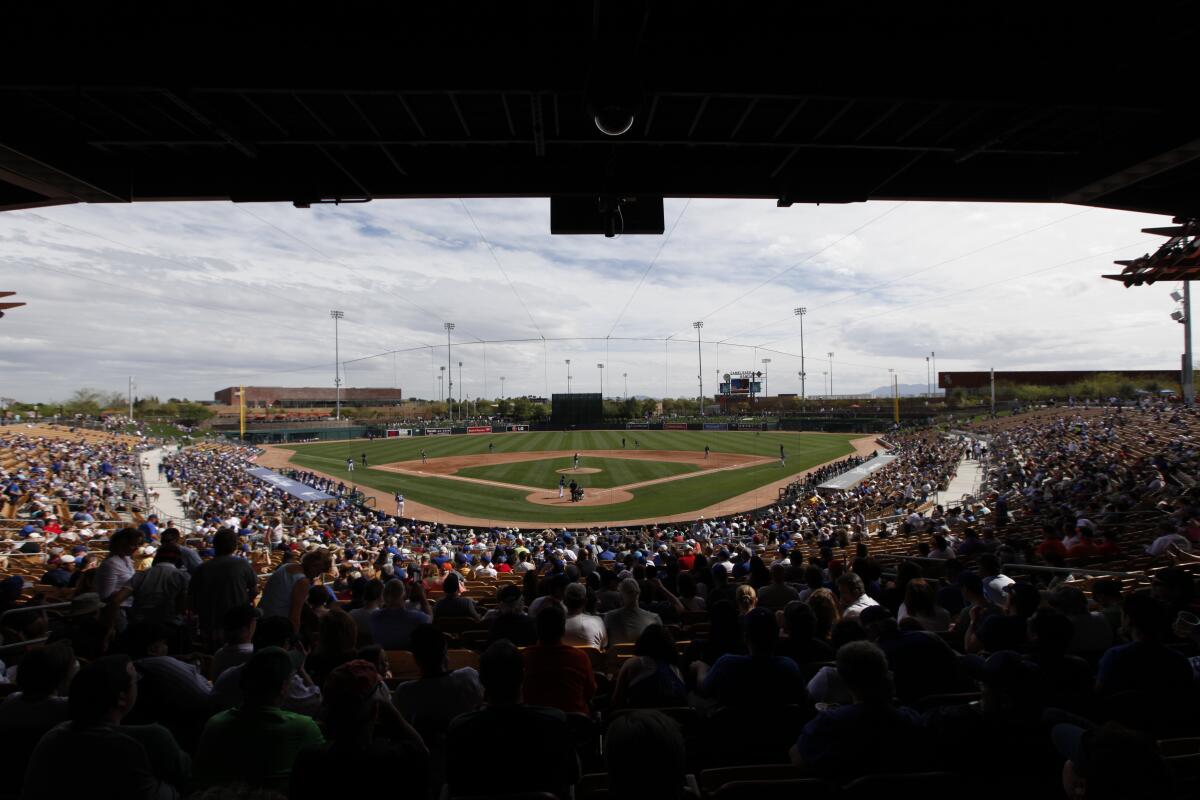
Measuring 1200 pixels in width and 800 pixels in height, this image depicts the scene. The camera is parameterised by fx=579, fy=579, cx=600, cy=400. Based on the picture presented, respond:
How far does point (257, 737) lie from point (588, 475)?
37.8m

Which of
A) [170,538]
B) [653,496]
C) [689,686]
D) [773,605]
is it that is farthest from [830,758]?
[653,496]

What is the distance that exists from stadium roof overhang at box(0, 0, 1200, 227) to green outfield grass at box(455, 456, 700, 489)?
3035 centimetres

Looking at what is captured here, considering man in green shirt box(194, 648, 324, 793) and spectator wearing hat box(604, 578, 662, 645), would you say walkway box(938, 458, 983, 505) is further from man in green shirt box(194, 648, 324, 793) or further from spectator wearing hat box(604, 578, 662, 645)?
man in green shirt box(194, 648, 324, 793)

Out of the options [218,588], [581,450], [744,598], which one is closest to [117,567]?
[218,588]

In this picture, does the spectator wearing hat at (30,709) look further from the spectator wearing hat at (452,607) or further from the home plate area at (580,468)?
the home plate area at (580,468)

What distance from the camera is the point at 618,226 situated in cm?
713

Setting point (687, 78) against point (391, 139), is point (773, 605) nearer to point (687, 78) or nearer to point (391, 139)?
point (687, 78)

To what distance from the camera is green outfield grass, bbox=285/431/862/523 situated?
98.7ft

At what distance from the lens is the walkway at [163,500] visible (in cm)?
2216

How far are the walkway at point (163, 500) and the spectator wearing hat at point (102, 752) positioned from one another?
687 inches

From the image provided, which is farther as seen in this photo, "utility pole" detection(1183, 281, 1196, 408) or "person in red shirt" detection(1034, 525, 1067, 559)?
"utility pole" detection(1183, 281, 1196, 408)

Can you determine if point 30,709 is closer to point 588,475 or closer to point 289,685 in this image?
point 289,685

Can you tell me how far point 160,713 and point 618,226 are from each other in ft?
20.1

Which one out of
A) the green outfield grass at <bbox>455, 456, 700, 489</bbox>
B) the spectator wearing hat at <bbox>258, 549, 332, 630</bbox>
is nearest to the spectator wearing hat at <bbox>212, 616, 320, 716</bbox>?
the spectator wearing hat at <bbox>258, 549, 332, 630</bbox>
